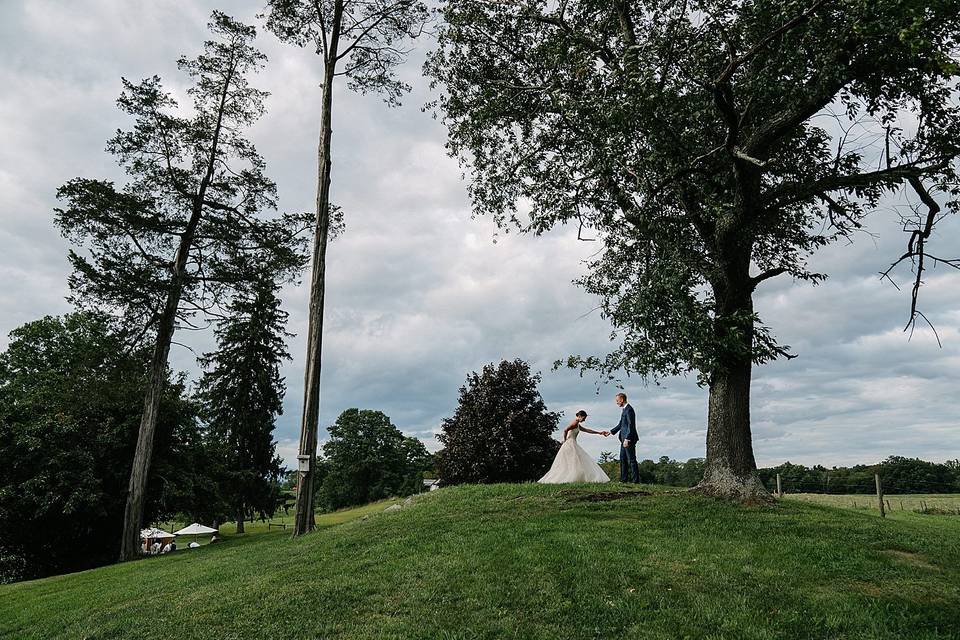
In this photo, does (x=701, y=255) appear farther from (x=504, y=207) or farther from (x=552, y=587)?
(x=552, y=587)

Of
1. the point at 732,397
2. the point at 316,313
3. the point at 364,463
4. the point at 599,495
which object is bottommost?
the point at 364,463

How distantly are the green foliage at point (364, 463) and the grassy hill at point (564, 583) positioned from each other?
52.3 metres

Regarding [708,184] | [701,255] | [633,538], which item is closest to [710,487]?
[633,538]

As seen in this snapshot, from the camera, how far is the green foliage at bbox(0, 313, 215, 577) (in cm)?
2042

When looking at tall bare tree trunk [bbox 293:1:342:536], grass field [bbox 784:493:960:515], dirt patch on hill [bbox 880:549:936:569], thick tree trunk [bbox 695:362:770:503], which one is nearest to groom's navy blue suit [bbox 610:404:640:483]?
thick tree trunk [bbox 695:362:770:503]

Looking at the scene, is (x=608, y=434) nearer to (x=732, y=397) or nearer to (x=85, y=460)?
(x=732, y=397)

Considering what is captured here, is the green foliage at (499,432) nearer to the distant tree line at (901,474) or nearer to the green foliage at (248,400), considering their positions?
the green foliage at (248,400)

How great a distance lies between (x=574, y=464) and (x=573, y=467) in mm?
92

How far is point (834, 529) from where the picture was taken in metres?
9.87

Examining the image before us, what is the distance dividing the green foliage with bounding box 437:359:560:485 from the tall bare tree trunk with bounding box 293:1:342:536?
11219 mm

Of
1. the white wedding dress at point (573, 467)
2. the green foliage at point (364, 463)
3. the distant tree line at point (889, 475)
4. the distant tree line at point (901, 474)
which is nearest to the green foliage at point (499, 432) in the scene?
the white wedding dress at point (573, 467)

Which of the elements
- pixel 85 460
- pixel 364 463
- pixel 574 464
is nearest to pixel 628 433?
pixel 574 464

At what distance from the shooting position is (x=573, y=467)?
1575 centimetres

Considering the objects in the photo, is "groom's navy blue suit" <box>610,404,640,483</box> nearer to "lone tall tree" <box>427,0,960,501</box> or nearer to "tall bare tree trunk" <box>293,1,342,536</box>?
"lone tall tree" <box>427,0,960,501</box>
